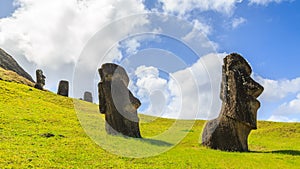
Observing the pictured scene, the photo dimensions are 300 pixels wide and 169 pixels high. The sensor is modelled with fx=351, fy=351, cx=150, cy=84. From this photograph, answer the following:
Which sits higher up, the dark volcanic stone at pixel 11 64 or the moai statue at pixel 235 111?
the dark volcanic stone at pixel 11 64

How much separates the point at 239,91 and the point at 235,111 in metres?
1.71

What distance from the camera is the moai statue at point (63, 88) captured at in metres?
68.1

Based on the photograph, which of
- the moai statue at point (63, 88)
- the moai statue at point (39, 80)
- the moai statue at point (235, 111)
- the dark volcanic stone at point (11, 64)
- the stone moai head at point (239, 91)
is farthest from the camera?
the dark volcanic stone at point (11, 64)

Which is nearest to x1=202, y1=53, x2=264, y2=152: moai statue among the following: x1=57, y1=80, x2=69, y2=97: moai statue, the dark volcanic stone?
x1=57, y1=80, x2=69, y2=97: moai statue

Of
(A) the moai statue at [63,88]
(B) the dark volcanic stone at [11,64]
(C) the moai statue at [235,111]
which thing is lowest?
(C) the moai statue at [235,111]

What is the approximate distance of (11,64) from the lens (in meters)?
102

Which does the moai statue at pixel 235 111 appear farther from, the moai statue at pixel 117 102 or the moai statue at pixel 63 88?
the moai statue at pixel 63 88

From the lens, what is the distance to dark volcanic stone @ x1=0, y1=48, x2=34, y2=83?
98.9m

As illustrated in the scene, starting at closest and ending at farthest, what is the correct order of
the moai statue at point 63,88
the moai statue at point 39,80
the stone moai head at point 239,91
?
the stone moai head at point 239,91
the moai statue at point 63,88
the moai statue at point 39,80

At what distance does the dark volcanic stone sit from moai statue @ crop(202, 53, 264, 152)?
272 ft

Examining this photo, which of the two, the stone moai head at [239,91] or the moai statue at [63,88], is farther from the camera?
the moai statue at [63,88]

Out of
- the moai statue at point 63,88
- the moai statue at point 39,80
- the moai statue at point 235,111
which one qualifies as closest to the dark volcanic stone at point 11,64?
the moai statue at point 39,80

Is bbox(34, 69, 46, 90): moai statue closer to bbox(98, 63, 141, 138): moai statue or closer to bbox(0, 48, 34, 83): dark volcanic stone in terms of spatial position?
bbox(0, 48, 34, 83): dark volcanic stone

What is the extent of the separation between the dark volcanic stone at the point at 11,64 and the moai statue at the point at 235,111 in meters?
83.0
